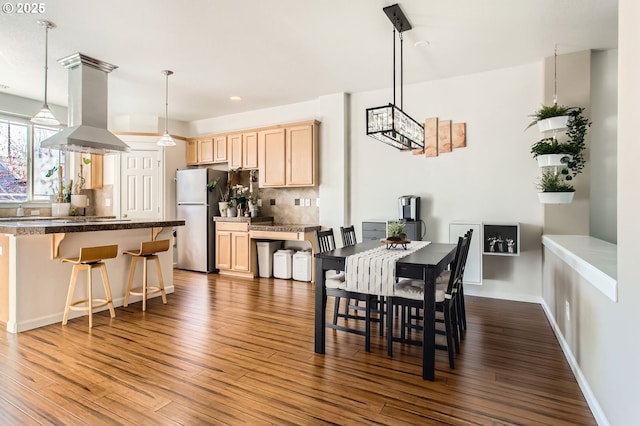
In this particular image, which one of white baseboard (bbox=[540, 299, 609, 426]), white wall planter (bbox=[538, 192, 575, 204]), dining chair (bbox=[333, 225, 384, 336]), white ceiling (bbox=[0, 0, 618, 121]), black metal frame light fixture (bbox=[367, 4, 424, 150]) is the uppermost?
white ceiling (bbox=[0, 0, 618, 121])

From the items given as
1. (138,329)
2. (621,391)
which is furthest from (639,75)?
(138,329)

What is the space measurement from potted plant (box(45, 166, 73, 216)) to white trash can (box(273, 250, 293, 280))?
3525 millimetres

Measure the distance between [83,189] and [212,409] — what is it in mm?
5905

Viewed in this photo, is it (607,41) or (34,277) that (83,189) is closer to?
(34,277)

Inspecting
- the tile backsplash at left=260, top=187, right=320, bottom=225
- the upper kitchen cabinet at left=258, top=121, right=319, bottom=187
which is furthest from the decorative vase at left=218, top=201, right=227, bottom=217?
the upper kitchen cabinet at left=258, top=121, right=319, bottom=187

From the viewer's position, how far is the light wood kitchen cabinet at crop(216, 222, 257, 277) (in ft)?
18.0

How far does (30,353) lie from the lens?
265cm

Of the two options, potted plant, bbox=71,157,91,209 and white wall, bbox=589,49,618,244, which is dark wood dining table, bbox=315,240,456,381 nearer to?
white wall, bbox=589,49,618,244

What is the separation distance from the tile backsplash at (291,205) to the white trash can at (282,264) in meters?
0.63

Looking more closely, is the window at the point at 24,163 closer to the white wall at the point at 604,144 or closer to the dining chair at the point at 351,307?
the dining chair at the point at 351,307

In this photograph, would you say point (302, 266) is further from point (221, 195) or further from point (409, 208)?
point (221, 195)

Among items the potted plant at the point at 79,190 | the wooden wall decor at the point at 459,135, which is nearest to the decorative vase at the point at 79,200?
the potted plant at the point at 79,190

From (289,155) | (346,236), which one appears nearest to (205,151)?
(289,155)

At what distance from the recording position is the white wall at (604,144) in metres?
3.70
